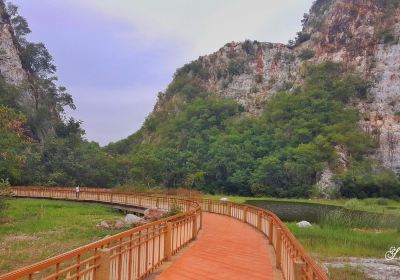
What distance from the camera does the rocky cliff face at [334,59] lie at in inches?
3250

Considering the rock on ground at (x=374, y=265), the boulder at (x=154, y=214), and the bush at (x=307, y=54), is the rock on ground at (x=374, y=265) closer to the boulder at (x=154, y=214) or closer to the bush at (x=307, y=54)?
the boulder at (x=154, y=214)

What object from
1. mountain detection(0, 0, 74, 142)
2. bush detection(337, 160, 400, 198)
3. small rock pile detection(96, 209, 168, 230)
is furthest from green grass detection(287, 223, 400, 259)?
mountain detection(0, 0, 74, 142)

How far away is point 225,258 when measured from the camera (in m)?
11.5

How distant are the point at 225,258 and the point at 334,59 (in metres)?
93.6

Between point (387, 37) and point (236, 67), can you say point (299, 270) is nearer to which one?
point (387, 37)

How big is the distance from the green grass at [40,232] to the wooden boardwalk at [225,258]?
589cm

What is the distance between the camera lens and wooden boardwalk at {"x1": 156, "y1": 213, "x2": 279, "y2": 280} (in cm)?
931

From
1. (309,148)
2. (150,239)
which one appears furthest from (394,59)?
(150,239)

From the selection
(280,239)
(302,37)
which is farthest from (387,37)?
(280,239)

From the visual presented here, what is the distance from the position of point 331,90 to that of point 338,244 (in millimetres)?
74497

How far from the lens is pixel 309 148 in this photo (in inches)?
2884

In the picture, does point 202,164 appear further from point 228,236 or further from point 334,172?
point 228,236

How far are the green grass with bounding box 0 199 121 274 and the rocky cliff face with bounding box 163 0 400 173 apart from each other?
63503 millimetres

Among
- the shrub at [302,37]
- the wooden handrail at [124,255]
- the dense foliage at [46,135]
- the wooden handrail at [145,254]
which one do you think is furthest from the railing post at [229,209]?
the shrub at [302,37]
